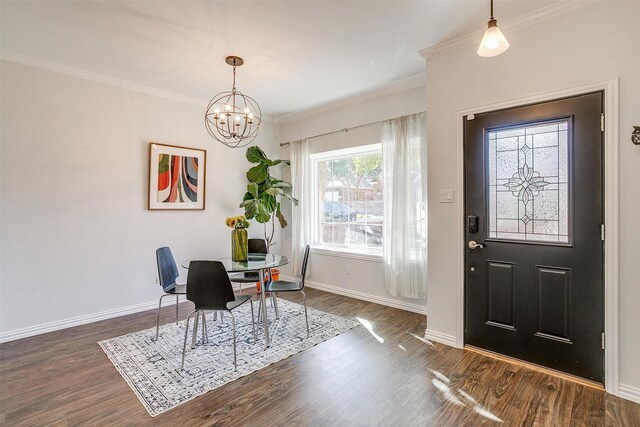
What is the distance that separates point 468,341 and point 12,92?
16.3 feet

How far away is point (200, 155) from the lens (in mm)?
4363

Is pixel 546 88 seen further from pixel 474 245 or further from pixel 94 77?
pixel 94 77

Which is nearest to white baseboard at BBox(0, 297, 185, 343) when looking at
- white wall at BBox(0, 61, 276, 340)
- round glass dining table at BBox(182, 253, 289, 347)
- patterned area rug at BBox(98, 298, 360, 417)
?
white wall at BBox(0, 61, 276, 340)

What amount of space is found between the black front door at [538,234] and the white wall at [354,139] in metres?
1.15

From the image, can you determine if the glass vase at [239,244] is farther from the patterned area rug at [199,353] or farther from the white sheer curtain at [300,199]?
the white sheer curtain at [300,199]

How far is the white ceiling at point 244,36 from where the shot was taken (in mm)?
2332

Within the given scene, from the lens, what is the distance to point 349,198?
468 centimetres

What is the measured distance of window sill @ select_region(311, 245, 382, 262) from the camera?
4217 millimetres

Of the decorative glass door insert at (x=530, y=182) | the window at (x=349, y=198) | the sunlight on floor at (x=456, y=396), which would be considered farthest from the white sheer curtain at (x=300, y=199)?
the sunlight on floor at (x=456, y=396)

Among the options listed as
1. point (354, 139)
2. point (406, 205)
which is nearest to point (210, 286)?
point (406, 205)

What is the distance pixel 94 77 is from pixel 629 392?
5.54 metres

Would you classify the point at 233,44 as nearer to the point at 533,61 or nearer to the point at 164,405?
the point at 533,61

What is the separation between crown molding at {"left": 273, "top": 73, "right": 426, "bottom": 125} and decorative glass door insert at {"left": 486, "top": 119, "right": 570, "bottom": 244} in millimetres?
1387

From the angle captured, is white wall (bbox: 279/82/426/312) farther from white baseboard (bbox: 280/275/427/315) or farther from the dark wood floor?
the dark wood floor
